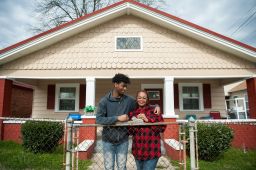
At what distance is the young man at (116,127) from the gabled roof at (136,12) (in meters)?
6.51

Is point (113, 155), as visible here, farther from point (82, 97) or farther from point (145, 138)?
point (82, 97)

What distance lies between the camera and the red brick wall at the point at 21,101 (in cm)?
1502

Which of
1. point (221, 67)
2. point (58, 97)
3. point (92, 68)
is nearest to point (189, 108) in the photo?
point (221, 67)

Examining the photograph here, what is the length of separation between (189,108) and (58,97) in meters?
6.66

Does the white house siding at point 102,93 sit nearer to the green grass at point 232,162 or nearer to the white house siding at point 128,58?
the white house siding at point 128,58

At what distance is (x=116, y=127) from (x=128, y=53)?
20.9 ft

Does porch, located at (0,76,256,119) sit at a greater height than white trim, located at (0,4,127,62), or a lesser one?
lesser

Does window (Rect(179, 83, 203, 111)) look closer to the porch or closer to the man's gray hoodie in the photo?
the porch

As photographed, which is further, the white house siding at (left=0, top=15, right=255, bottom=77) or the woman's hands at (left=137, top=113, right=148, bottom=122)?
the white house siding at (left=0, top=15, right=255, bottom=77)

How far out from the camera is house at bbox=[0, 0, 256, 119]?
28.8 feet

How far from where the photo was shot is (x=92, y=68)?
8.97 meters

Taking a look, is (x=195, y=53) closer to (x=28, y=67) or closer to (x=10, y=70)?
(x=28, y=67)

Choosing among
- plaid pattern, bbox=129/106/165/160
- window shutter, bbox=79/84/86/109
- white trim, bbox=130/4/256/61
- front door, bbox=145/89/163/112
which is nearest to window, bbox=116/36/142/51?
white trim, bbox=130/4/256/61

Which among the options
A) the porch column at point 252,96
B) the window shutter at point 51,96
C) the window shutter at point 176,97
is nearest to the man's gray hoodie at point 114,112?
the porch column at point 252,96
